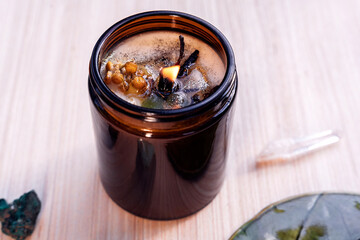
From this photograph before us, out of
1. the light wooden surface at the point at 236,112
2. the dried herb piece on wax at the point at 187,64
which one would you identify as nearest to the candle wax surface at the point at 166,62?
the dried herb piece on wax at the point at 187,64

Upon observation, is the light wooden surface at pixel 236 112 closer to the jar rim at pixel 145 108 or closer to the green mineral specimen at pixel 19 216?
the green mineral specimen at pixel 19 216

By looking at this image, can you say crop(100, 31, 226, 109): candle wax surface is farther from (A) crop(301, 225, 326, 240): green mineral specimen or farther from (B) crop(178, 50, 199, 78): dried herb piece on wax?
(A) crop(301, 225, 326, 240): green mineral specimen

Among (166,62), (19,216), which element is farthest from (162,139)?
(19,216)

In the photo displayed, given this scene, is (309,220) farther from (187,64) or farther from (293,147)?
(187,64)

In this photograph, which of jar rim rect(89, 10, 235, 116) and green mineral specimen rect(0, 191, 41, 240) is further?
green mineral specimen rect(0, 191, 41, 240)

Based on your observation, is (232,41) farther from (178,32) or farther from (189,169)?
(189,169)

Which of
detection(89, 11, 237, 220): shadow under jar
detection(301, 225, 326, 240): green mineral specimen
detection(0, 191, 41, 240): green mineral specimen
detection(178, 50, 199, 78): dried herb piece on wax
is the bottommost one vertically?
detection(301, 225, 326, 240): green mineral specimen

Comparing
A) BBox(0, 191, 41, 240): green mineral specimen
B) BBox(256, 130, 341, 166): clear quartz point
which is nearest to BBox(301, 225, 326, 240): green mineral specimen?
BBox(256, 130, 341, 166): clear quartz point
